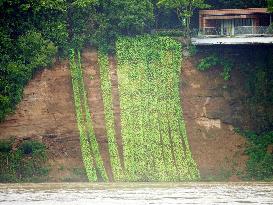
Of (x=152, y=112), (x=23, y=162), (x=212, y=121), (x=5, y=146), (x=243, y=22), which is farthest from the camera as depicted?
(x=243, y=22)

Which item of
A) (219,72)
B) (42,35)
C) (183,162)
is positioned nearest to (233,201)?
(183,162)

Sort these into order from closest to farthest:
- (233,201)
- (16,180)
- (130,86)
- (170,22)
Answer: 1. (233,201)
2. (16,180)
3. (130,86)
4. (170,22)

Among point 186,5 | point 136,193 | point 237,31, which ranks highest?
point 186,5

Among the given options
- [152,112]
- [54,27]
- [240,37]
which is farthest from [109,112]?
[240,37]

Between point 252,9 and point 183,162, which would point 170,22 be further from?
point 183,162

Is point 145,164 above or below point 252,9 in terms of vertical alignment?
below

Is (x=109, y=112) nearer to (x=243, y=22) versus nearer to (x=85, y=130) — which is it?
(x=85, y=130)

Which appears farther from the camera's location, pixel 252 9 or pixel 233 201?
pixel 252 9
